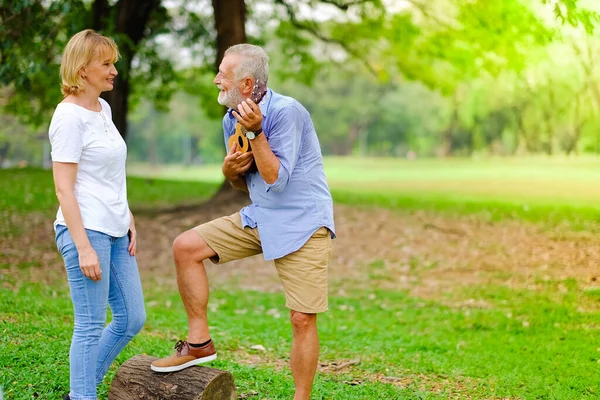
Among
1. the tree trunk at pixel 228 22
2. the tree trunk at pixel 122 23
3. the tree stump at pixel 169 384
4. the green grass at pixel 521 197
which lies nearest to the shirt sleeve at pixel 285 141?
the tree stump at pixel 169 384

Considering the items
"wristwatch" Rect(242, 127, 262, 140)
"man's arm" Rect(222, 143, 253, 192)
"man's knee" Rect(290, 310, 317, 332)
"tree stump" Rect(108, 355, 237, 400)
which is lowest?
"tree stump" Rect(108, 355, 237, 400)

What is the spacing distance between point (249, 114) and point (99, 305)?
126 centimetres

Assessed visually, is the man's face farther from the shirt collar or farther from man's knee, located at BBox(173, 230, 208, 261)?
man's knee, located at BBox(173, 230, 208, 261)

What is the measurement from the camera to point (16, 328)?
17.3 ft

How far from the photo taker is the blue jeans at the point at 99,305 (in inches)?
137

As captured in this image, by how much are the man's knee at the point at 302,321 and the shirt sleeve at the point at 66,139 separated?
4.68 feet

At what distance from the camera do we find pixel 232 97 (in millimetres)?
3557

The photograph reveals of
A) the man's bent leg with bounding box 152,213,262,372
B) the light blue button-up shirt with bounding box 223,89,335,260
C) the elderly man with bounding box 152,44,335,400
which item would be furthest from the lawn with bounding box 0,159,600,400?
the light blue button-up shirt with bounding box 223,89,335,260

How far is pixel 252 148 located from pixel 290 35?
14988 mm

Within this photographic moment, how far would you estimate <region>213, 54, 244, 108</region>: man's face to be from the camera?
3.53 meters

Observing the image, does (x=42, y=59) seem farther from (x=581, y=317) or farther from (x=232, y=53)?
(x=581, y=317)

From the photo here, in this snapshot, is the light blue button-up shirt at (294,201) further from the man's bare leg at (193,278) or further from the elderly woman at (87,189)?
the elderly woman at (87,189)

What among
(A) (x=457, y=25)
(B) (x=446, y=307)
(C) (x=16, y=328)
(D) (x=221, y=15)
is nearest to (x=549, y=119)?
(A) (x=457, y=25)

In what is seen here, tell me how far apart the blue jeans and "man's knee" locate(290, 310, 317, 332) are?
87 centimetres
